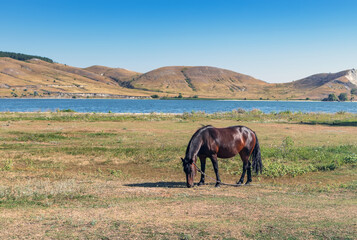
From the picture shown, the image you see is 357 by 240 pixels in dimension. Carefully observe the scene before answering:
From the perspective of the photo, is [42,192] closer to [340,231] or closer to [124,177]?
[124,177]

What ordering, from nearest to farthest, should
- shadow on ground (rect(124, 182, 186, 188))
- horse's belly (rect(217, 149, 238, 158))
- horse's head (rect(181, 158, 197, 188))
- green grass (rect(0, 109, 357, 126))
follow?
horse's head (rect(181, 158, 197, 188)) → shadow on ground (rect(124, 182, 186, 188)) → horse's belly (rect(217, 149, 238, 158)) → green grass (rect(0, 109, 357, 126))

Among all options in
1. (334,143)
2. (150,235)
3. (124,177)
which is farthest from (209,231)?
(334,143)

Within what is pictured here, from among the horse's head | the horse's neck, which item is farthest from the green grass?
the horse's head

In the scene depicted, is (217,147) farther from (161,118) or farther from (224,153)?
(161,118)

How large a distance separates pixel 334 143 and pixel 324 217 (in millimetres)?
21162

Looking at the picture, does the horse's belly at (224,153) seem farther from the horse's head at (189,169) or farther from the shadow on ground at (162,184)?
the shadow on ground at (162,184)

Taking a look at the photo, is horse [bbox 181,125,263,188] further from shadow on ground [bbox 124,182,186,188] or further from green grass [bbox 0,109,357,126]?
green grass [bbox 0,109,357,126]

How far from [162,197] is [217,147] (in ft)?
12.8

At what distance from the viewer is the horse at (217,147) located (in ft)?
47.4

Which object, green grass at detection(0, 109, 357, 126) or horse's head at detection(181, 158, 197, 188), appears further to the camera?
green grass at detection(0, 109, 357, 126)

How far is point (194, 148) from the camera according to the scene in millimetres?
14539

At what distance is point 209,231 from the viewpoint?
8.70 metres

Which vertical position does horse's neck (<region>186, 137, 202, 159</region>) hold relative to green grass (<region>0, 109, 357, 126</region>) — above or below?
above

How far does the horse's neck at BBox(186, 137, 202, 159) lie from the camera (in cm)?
1439
